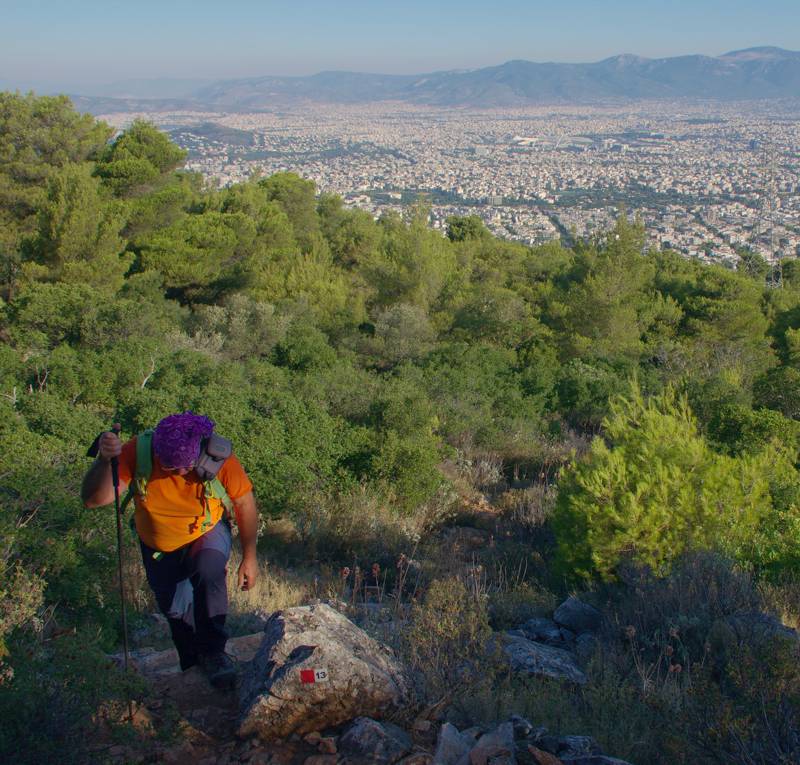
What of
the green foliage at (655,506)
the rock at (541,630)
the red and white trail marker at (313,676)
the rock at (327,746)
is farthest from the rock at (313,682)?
the green foliage at (655,506)

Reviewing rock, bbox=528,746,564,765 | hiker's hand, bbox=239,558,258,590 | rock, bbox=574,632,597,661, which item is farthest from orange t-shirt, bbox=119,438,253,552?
rock, bbox=574,632,597,661

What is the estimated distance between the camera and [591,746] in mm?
2678

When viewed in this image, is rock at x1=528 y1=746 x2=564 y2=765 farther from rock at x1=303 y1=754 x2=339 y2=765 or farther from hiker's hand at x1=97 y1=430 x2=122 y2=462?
hiker's hand at x1=97 y1=430 x2=122 y2=462

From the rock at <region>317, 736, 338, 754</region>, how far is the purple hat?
1.20 meters

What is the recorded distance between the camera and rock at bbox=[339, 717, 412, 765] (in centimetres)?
269

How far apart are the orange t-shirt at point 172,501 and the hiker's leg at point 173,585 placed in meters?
0.07

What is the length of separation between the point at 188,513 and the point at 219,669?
73 cm

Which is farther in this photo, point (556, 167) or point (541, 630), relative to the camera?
point (556, 167)

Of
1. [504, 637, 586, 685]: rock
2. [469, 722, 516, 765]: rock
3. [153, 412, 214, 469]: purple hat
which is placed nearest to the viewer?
[469, 722, 516, 765]: rock

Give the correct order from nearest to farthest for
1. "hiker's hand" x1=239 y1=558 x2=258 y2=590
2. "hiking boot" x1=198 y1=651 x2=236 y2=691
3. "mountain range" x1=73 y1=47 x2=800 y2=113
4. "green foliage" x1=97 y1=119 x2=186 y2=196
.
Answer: "hiking boot" x1=198 y1=651 x2=236 y2=691 < "hiker's hand" x1=239 y1=558 x2=258 y2=590 < "green foliage" x1=97 y1=119 x2=186 y2=196 < "mountain range" x1=73 y1=47 x2=800 y2=113

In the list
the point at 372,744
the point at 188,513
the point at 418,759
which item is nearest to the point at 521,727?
the point at 418,759

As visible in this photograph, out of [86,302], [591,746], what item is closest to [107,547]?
[591,746]

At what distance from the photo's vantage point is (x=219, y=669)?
3.33 metres

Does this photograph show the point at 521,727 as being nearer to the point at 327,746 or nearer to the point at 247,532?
the point at 327,746
